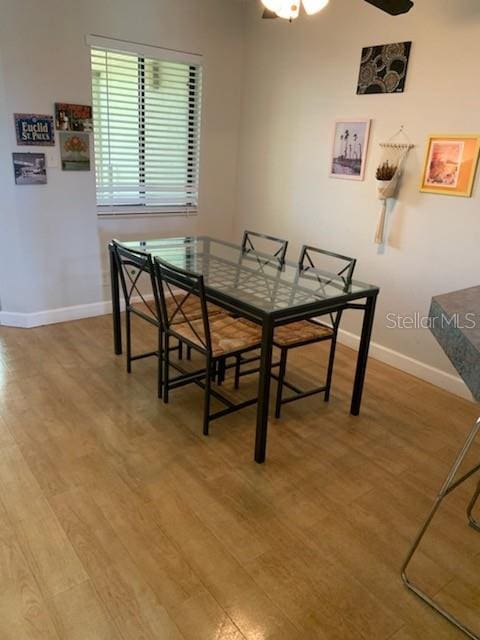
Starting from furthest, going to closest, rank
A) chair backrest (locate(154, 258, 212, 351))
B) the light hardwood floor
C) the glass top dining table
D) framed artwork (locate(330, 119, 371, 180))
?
1. framed artwork (locate(330, 119, 371, 180))
2. chair backrest (locate(154, 258, 212, 351))
3. the glass top dining table
4. the light hardwood floor

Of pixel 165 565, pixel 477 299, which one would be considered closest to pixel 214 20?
pixel 477 299

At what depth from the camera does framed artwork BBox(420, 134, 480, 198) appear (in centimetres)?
282

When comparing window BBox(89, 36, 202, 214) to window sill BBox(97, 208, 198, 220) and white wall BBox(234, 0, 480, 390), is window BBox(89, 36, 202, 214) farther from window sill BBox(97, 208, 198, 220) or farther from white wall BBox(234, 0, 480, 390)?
white wall BBox(234, 0, 480, 390)

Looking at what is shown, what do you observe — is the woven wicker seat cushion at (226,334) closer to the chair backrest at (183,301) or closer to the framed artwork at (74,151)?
the chair backrest at (183,301)

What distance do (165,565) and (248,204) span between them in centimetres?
348

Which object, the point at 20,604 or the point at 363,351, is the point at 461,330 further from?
the point at 20,604

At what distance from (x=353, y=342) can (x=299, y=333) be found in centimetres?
122

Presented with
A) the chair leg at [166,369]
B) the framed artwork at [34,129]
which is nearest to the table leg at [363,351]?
the chair leg at [166,369]

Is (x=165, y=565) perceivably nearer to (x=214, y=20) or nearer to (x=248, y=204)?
(x=248, y=204)

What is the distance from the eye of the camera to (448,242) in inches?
119

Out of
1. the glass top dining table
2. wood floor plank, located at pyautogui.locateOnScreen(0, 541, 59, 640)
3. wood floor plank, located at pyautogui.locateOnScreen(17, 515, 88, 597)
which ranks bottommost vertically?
wood floor plank, located at pyautogui.locateOnScreen(0, 541, 59, 640)

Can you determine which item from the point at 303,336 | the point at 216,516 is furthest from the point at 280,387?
the point at 216,516

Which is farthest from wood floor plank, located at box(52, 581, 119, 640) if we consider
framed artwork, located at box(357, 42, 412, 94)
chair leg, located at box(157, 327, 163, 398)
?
framed artwork, located at box(357, 42, 412, 94)

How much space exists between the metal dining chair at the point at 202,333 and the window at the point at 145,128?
63.7 inches
